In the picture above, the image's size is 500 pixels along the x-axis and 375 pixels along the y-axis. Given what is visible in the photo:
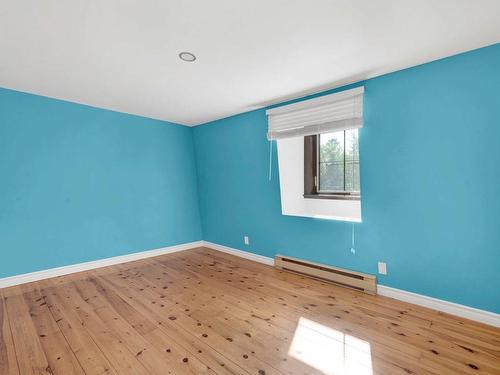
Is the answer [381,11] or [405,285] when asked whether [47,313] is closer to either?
[405,285]

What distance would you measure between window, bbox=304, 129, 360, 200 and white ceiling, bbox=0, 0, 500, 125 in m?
0.64

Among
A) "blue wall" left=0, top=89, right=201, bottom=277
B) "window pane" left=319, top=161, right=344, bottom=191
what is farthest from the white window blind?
"blue wall" left=0, top=89, right=201, bottom=277

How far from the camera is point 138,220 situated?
385 cm

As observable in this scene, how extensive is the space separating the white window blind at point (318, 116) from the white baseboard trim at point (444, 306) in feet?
5.42

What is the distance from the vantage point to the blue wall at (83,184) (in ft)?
9.38

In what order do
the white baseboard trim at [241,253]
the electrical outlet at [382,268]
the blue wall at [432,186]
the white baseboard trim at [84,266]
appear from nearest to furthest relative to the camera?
1. the blue wall at [432,186]
2. the electrical outlet at [382,268]
3. the white baseboard trim at [84,266]
4. the white baseboard trim at [241,253]

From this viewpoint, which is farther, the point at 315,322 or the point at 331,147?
the point at 331,147

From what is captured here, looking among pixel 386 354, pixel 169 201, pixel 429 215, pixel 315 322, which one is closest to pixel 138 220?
pixel 169 201

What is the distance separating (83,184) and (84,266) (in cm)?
110

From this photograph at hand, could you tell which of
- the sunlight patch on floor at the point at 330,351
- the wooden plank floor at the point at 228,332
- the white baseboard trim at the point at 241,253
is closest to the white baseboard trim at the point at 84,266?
the wooden plank floor at the point at 228,332

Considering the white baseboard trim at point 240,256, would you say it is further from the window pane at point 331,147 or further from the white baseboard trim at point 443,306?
the window pane at point 331,147

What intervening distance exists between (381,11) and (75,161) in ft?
12.0

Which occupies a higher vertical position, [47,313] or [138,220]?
[138,220]

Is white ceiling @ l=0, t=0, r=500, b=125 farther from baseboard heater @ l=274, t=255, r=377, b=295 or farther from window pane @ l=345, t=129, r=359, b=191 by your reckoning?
baseboard heater @ l=274, t=255, r=377, b=295
